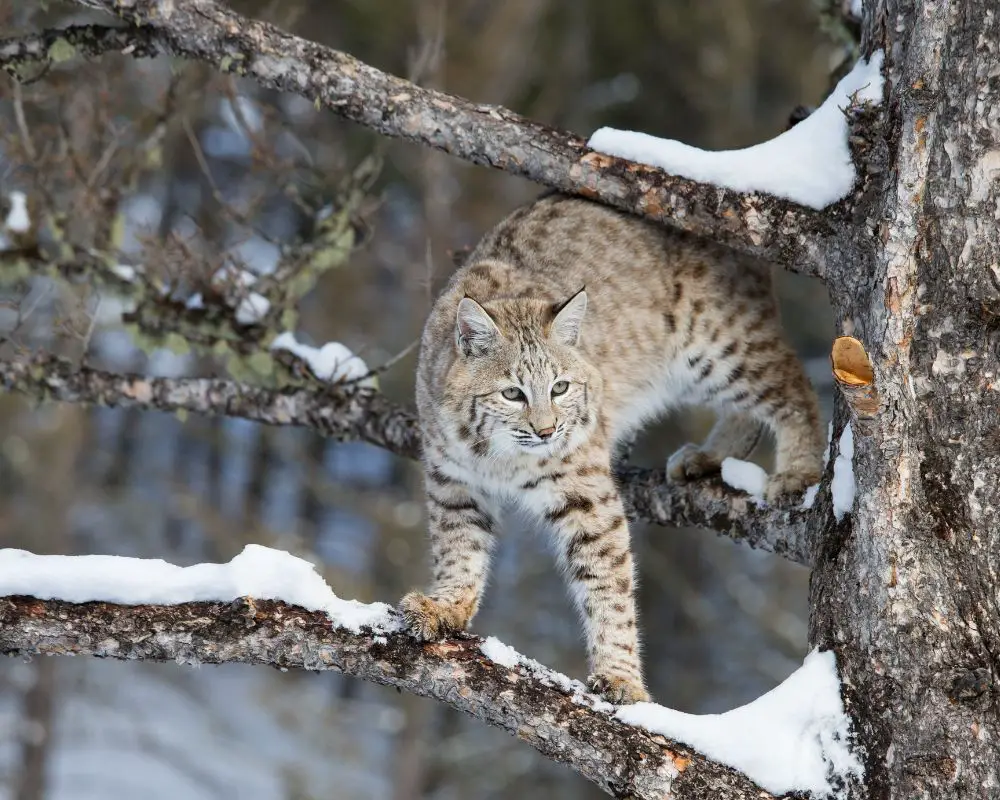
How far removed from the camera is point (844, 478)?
3.41 meters

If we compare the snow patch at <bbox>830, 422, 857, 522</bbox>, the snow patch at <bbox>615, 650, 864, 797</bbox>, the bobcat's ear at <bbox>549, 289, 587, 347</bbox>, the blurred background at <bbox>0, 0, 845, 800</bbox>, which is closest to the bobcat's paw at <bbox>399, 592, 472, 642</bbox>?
the snow patch at <bbox>615, 650, 864, 797</bbox>

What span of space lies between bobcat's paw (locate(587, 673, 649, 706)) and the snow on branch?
0.70 metres

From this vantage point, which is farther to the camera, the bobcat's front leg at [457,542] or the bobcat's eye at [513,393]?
the bobcat's front leg at [457,542]

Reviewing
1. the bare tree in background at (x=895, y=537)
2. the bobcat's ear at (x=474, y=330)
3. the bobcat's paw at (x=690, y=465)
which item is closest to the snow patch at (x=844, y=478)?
the bare tree in background at (x=895, y=537)

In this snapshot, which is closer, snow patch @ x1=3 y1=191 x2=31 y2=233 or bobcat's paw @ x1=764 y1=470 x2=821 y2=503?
bobcat's paw @ x1=764 y1=470 x2=821 y2=503

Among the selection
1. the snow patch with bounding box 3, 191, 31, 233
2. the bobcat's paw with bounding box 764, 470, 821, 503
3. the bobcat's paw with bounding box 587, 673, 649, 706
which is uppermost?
the snow patch with bounding box 3, 191, 31, 233

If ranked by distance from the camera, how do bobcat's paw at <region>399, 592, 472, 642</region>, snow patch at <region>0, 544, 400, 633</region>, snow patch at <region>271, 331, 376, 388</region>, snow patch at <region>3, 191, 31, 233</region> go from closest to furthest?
snow patch at <region>0, 544, 400, 633</region> → bobcat's paw at <region>399, 592, 472, 642</region> → snow patch at <region>271, 331, 376, 388</region> → snow patch at <region>3, 191, 31, 233</region>

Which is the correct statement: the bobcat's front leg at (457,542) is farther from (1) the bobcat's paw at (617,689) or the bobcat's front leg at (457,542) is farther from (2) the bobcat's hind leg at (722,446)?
(2) the bobcat's hind leg at (722,446)

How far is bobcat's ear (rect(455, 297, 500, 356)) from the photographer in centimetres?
435

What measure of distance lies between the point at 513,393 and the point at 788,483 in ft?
3.82

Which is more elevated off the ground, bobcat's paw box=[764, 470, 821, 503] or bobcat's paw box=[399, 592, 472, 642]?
bobcat's paw box=[764, 470, 821, 503]

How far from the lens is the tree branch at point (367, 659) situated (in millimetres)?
3113

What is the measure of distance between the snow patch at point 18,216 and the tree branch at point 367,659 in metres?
3.16

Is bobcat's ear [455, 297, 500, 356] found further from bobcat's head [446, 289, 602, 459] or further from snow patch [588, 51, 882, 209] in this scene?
snow patch [588, 51, 882, 209]
